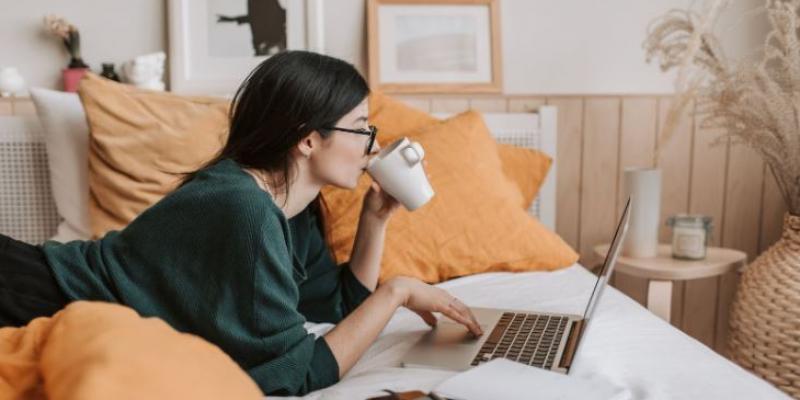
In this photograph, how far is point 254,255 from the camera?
0.95m

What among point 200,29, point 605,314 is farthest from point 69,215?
point 605,314

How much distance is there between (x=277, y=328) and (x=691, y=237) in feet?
4.59

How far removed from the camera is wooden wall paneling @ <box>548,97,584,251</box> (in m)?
2.27

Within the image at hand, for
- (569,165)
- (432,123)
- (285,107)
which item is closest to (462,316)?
(285,107)

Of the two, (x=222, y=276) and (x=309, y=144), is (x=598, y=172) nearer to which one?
(x=309, y=144)

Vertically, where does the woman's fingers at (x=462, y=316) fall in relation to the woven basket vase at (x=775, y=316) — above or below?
above

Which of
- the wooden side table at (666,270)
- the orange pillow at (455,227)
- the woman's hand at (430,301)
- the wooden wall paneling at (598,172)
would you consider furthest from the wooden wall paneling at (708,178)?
the woman's hand at (430,301)

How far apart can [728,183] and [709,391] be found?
158 centimetres

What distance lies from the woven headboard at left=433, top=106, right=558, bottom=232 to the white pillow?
98 cm

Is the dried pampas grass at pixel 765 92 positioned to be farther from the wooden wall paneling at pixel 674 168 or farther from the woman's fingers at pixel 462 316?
the woman's fingers at pixel 462 316

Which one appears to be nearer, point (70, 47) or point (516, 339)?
point (516, 339)

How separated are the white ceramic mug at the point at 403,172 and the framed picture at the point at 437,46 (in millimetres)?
937

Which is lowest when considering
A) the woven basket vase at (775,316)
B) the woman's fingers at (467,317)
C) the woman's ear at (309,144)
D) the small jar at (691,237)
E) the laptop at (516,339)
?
the woven basket vase at (775,316)

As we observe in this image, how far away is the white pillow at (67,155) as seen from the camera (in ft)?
6.14
